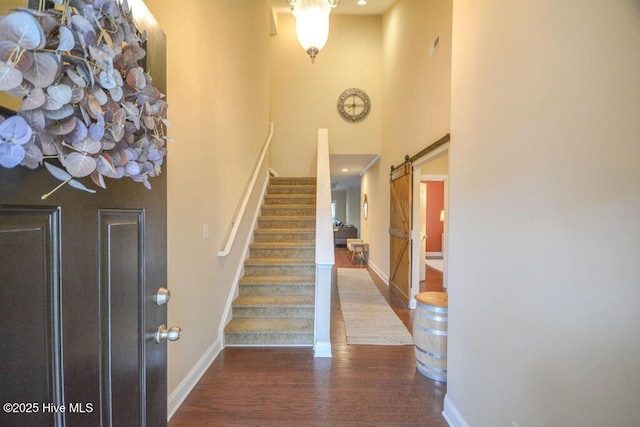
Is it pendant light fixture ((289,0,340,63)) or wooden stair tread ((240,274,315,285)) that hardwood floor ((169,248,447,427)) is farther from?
pendant light fixture ((289,0,340,63))

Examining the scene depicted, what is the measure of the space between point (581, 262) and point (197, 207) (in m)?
2.25

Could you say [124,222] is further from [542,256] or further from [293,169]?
[293,169]

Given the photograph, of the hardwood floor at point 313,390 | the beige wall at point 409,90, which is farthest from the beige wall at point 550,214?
the beige wall at point 409,90

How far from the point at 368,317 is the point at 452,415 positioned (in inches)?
72.8

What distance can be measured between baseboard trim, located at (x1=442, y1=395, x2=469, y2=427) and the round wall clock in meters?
5.54

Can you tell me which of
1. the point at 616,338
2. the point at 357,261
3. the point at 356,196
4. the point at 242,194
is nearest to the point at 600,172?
the point at 616,338

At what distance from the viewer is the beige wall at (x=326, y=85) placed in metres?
6.17

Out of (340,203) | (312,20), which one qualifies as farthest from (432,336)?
(340,203)

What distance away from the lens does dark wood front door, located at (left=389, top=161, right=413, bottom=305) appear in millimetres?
4172

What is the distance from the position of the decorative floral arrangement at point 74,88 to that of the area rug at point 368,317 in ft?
9.47

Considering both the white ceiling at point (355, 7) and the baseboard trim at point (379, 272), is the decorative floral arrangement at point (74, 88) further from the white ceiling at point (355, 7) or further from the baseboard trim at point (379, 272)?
the white ceiling at point (355, 7)

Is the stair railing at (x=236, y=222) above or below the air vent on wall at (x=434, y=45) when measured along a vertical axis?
below

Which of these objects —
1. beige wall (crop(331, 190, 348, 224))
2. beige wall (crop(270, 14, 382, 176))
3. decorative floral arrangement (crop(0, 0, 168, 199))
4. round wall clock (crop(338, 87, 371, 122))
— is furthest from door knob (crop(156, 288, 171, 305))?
beige wall (crop(331, 190, 348, 224))

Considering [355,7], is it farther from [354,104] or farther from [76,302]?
[76,302]
